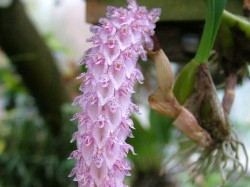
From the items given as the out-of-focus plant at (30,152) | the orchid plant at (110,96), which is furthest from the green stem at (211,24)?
the out-of-focus plant at (30,152)

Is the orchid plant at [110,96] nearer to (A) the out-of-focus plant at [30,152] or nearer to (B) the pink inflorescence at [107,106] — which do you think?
(B) the pink inflorescence at [107,106]

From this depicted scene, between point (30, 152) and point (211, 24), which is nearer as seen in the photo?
point (211, 24)

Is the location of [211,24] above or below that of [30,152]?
above

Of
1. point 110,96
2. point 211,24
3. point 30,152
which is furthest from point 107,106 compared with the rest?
point 30,152

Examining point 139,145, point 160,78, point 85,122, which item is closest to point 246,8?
point 160,78

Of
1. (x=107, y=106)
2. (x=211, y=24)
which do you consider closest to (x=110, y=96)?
(x=107, y=106)

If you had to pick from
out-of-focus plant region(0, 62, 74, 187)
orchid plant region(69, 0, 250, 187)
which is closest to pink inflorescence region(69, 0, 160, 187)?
orchid plant region(69, 0, 250, 187)

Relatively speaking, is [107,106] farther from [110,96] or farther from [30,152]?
[30,152]
